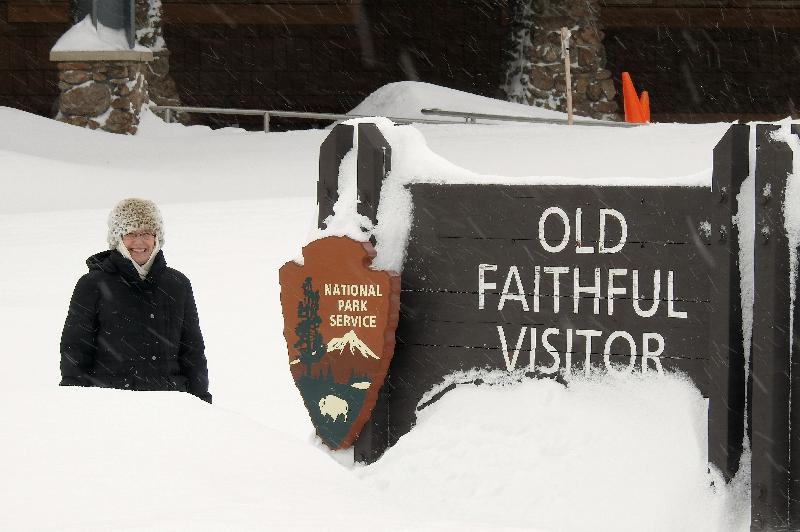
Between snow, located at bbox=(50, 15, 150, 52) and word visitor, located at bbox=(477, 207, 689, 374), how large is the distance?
1215 centimetres

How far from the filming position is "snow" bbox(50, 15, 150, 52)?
51.4 ft

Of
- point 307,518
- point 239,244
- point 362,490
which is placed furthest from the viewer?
point 239,244

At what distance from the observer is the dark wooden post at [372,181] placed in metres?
4.59

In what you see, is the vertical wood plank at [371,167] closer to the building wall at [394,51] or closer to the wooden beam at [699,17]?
the building wall at [394,51]

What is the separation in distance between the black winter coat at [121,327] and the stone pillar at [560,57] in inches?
540

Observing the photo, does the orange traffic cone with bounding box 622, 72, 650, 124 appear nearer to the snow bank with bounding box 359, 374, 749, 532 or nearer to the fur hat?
the fur hat

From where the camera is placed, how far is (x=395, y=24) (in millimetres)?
19656

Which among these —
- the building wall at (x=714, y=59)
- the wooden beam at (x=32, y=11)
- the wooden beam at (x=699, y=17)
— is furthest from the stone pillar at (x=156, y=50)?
the building wall at (x=714, y=59)

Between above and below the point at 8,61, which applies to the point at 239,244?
below

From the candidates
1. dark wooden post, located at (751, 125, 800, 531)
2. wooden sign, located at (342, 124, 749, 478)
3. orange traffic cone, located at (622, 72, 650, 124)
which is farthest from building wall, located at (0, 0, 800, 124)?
dark wooden post, located at (751, 125, 800, 531)

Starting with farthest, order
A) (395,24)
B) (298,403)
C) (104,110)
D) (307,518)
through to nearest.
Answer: (395,24), (104,110), (298,403), (307,518)

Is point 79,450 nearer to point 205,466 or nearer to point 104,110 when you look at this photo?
point 205,466

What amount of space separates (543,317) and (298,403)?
307cm

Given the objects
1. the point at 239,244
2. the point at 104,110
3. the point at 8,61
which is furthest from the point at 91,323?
the point at 8,61
